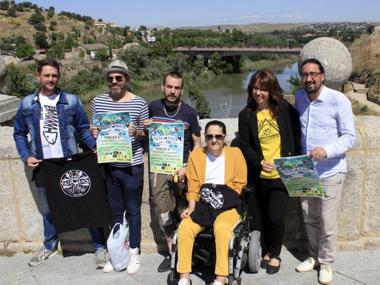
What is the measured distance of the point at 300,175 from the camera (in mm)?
3123

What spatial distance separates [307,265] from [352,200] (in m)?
0.70

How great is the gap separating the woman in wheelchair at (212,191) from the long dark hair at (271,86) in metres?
0.39

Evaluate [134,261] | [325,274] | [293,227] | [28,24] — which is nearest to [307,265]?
[325,274]

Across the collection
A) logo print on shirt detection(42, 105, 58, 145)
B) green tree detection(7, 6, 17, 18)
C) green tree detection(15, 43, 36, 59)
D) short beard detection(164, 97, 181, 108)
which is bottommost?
logo print on shirt detection(42, 105, 58, 145)

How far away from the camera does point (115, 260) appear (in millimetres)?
3576

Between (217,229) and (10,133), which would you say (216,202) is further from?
(10,133)

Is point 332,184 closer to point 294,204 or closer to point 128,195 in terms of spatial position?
point 294,204

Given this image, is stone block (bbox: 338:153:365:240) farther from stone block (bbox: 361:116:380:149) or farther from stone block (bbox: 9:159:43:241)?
stone block (bbox: 9:159:43:241)

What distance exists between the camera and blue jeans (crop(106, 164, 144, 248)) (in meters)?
3.54

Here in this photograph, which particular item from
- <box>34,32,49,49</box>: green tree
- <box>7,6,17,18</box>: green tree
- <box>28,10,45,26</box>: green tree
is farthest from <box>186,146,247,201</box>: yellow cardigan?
<box>7,6,17,18</box>: green tree

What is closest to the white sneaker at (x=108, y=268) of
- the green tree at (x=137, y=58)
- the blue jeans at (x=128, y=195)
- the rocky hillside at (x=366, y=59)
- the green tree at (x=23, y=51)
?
the blue jeans at (x=128, y=195)

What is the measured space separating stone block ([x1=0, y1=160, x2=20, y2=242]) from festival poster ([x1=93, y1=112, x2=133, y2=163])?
100 centimetres

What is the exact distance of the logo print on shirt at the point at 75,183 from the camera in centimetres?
362

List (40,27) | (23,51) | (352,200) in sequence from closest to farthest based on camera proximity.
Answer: (352,200) → (23,51) → (40,27)
